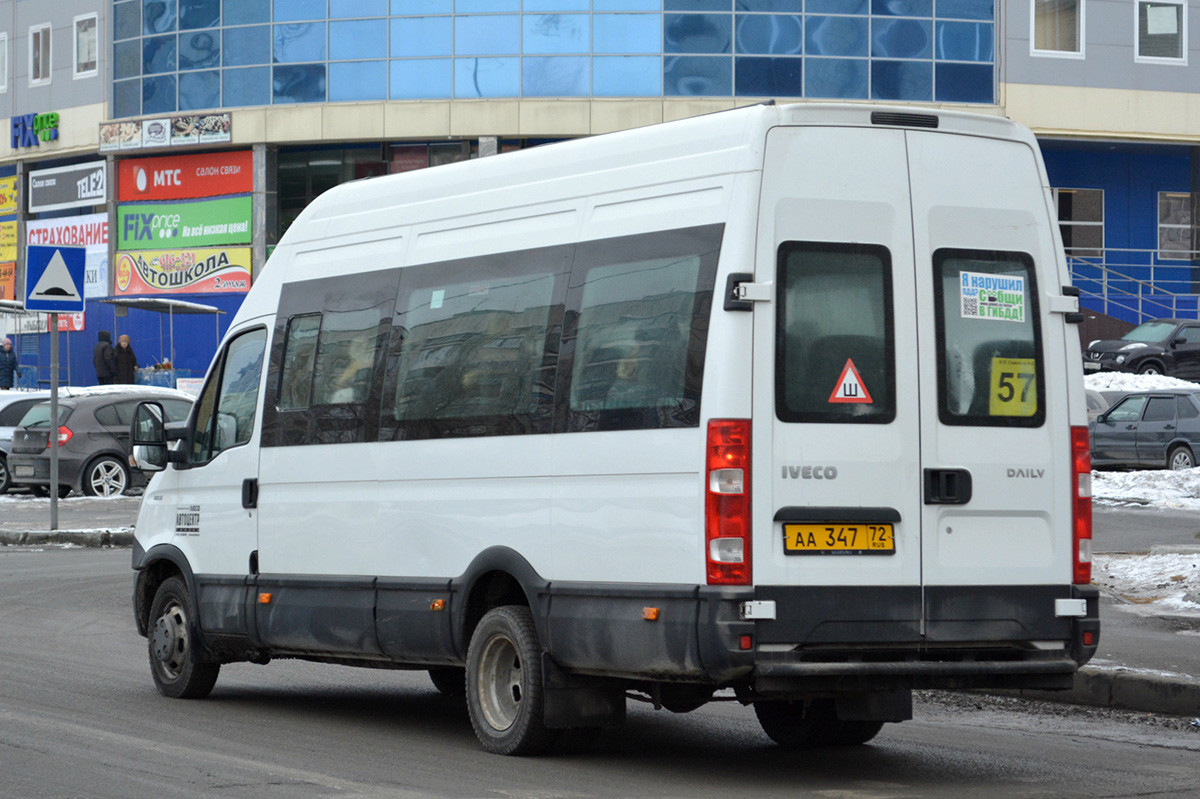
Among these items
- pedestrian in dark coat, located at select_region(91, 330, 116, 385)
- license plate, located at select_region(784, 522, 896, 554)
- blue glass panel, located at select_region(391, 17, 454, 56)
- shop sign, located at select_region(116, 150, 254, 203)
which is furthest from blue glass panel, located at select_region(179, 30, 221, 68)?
license plate, located at select_region(784, 522, 896, 554)

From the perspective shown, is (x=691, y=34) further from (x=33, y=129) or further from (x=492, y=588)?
(x=492, y=588)

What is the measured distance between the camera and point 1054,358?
7922mm

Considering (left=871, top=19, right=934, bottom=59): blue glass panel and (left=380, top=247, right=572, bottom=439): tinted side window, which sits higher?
(left=871, top=19, right=934, bottom=59): blue glass panel

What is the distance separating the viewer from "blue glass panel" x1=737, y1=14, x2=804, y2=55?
43.7 metres

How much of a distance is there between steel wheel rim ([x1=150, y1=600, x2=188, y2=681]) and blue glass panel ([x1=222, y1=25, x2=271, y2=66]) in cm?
3666

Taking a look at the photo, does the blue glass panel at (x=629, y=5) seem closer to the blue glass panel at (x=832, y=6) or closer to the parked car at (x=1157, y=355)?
the blue glass panel at (x=832, y=6)

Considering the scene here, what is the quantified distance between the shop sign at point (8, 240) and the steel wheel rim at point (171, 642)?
1821 inches

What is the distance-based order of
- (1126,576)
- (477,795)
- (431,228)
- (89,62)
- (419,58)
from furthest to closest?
(89,62)
(419,58)
(1126,576)
(431,228)
(477,795)

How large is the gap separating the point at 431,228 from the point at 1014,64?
39587 millimetres

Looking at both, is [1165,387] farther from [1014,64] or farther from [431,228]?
[431,228]

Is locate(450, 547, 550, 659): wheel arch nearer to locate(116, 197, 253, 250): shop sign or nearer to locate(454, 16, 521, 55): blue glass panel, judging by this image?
locate(454, 16, 521, 55): blue glass panel

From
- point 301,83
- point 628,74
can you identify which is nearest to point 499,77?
point 628,74

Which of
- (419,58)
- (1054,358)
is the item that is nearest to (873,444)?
(1054,358)

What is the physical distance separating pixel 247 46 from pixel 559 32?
26.2ft
